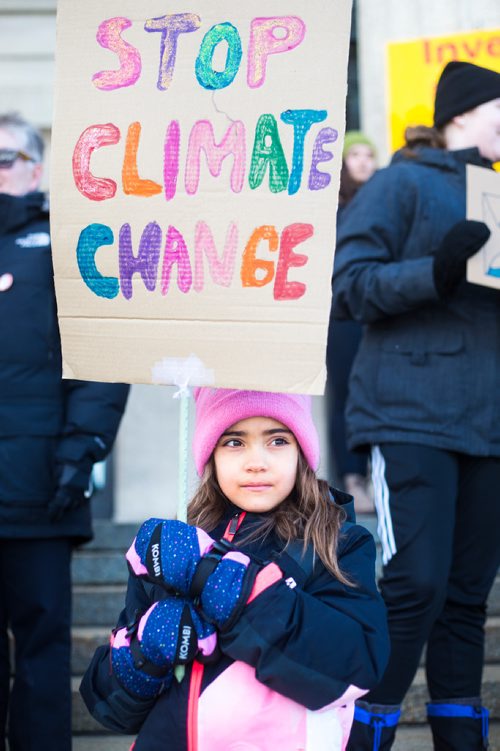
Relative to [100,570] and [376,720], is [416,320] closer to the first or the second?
[376,720]

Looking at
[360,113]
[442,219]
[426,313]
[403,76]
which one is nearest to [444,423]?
[426,313]

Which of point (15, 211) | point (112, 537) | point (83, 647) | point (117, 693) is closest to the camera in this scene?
point (117, 693)

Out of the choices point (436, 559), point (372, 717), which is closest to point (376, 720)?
point (372, 717)

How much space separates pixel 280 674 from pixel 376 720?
92 centimetres

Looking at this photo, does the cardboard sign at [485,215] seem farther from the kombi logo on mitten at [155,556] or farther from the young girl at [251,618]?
the kombi logo on mitten at [155,556]

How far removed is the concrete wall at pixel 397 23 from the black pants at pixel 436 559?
3543 millimetres

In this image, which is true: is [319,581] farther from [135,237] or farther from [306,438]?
[135,237]

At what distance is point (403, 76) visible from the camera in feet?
18.5

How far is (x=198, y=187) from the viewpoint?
2.25 m

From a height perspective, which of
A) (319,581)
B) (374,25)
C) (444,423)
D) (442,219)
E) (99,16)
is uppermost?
(374,25)

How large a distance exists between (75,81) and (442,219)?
4.13ft

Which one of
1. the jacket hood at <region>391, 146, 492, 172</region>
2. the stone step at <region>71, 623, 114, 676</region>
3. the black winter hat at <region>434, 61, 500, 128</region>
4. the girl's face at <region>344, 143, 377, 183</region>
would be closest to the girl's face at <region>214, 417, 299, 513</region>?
the jacket hood at <region>391, 146, 492, 172</region>

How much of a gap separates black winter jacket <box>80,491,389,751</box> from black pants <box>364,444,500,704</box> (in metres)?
0.68

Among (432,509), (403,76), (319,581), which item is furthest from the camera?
(403,76)
